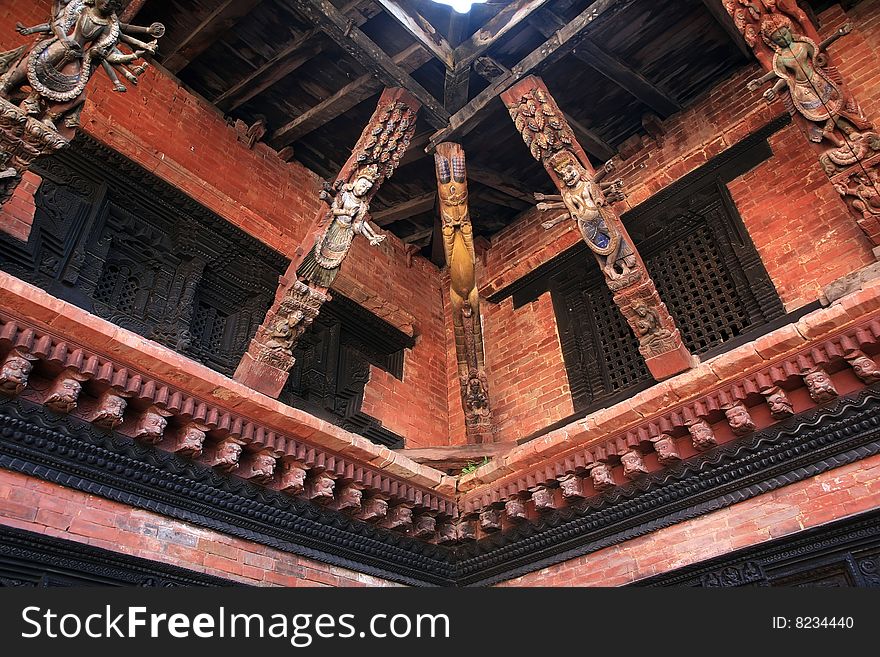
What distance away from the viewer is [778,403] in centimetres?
444

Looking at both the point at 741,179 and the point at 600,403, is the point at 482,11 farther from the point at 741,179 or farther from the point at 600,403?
the point at 600,403

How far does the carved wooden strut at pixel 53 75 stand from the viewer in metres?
4.18

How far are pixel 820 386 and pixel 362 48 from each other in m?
5.18

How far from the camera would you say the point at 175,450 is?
4434 millimetres

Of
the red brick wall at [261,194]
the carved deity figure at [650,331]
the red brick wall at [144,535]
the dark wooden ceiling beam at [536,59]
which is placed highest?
the dark wooden ceiling beam at [536,59]

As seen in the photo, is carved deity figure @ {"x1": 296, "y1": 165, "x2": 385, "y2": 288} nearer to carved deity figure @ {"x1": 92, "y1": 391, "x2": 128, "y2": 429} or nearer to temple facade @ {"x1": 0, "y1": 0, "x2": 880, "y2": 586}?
temple facade @ {"x1": 0, "y1": 0, "x2": 880, "y2": 586}

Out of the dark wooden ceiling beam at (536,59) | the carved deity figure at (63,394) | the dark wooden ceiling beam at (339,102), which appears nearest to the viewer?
the carved deity figure at (63,394)

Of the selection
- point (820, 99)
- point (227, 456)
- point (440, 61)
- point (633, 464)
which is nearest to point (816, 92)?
point (820, 99)

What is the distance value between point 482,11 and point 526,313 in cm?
348

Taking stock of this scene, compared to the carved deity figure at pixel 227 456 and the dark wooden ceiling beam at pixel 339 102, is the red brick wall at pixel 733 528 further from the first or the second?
the dark wooden ceiling beam at pixel 339 102

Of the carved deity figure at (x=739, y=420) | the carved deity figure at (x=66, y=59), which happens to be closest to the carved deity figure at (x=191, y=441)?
the carved deity figure at (x=66, y=59)

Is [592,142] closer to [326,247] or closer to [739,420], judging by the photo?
[326,247]

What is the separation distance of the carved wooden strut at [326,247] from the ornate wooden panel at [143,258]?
105 centimetres

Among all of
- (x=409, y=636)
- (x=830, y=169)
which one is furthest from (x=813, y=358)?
(x=409, y=636)
